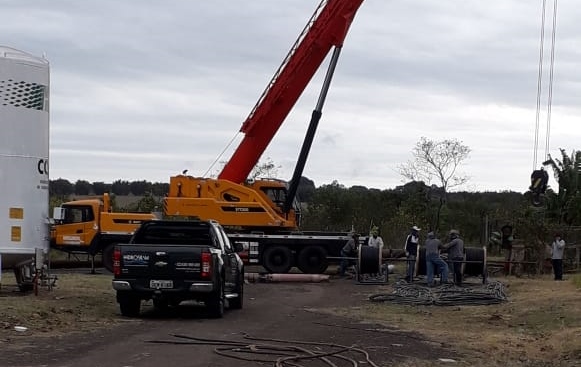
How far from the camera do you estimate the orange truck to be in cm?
3353

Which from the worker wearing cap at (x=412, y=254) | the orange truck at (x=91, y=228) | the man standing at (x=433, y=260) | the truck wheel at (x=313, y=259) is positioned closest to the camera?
the man standing at (x=433, y=260)

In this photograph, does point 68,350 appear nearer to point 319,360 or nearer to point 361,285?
point 319,360

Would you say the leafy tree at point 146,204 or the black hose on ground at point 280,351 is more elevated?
the leafy tree at point 146,204

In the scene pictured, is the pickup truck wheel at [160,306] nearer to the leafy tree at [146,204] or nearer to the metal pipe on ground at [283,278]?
the metal pipe on ground at [283,278]

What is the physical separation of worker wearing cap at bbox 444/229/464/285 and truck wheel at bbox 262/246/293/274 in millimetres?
6893

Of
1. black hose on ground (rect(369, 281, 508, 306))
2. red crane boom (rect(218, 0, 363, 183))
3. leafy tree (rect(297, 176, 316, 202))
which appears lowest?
black hose on ground (rect(369, 281, 508, 306))

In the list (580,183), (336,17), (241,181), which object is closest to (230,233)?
(241,181)

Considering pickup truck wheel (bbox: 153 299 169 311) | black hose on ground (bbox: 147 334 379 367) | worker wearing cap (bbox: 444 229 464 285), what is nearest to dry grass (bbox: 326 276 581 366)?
black hose on ground (bbox: 147 334 379 367)

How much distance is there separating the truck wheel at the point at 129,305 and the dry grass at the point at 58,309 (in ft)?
0.75

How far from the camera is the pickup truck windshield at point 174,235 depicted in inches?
763

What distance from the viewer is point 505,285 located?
27.7m

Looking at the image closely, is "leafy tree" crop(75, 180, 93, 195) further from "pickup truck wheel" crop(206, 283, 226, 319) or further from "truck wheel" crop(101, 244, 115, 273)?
"pickup truck wheel" crop(206, 283, 226, 319)

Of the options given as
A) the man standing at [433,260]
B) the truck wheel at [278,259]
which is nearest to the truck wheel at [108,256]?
the truck wheel at [278,259]

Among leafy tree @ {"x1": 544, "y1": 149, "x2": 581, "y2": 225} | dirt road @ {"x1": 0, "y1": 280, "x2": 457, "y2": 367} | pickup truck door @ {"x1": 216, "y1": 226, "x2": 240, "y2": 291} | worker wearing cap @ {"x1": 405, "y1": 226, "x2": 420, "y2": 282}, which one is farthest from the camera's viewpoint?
leafy tree @ {"x1": 544, "y1": 149, "x2": 581, "y2": 225}
